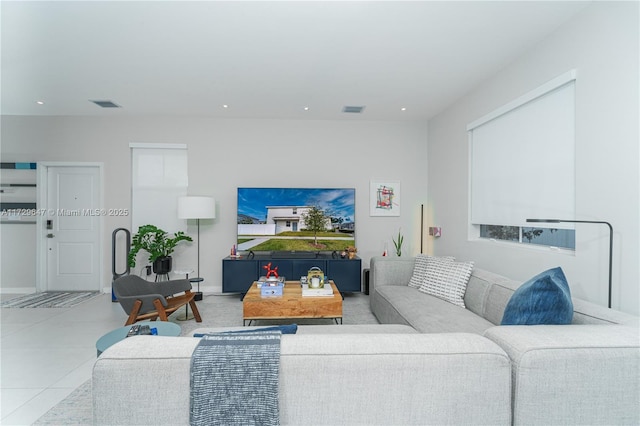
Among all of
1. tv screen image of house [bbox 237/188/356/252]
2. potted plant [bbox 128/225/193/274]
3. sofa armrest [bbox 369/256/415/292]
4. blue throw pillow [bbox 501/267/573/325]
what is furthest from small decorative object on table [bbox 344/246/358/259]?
blue throw pillow [bbox 501/267/573/325]

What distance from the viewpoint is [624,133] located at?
186cm

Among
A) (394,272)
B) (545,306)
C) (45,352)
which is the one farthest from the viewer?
(394,272)

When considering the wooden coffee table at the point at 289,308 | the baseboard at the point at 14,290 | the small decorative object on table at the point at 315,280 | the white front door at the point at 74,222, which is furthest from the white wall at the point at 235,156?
the wooden coffee table at the point at 289,308

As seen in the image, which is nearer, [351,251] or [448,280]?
[448,280]

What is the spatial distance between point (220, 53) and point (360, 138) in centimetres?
255

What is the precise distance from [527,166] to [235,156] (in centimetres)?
375

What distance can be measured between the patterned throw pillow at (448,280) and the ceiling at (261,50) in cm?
197

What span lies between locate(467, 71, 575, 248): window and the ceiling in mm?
503

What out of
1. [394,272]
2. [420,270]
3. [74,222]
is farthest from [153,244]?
[420,270]

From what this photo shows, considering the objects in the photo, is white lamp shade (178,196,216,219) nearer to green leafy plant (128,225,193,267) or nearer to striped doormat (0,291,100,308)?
green leafy plant (128,225,193,267)

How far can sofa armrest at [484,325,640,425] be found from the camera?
96cm

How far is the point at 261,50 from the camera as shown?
270 cm

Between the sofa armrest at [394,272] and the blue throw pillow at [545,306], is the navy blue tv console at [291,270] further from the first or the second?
the blue throw pillow at [545,306]

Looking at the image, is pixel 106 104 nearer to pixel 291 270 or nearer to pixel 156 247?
pixel 156 247
